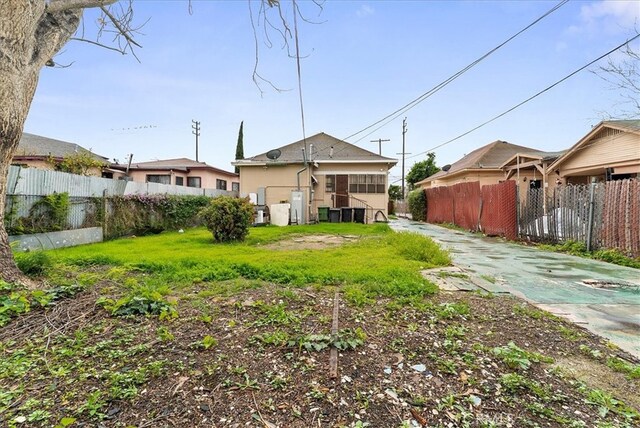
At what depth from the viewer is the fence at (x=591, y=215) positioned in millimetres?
6180

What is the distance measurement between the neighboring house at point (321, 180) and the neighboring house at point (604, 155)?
24.1ft

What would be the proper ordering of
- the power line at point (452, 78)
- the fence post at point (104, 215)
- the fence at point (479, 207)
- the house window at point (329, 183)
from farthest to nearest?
the house window at point (329, 183) → the fence at point (479, 207) → the fence post at point (104, 215) → the power line at point (452, 78)

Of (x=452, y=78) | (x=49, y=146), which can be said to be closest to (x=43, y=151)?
(x=49, y=146)

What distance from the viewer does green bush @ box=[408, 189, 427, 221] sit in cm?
2191

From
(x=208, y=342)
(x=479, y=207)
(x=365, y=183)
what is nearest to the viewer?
(x=208, y=342)

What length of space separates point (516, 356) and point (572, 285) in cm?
308

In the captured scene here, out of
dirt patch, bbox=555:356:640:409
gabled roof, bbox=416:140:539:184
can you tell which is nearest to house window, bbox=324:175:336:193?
gabled roof, bbox=416:140:539:184

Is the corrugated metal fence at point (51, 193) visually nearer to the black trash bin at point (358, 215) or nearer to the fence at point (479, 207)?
the black trash bin at point (358, 215)

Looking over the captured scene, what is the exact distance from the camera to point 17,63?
3.49 meters

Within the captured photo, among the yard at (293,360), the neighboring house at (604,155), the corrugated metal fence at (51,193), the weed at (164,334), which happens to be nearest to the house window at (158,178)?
the corrugated metal fence at (51,193)

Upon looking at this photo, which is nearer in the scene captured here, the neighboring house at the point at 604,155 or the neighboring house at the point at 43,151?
the neighboring house at the point at 604,155

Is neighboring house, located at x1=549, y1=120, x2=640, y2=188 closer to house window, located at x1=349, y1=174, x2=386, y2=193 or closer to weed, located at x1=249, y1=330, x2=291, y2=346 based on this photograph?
house window, located at x1=349, y1=174, x2=386, y2=193

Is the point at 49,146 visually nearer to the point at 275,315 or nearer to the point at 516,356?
the point at 275,315

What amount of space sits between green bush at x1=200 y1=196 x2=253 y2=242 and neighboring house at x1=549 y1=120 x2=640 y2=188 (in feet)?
37.2
